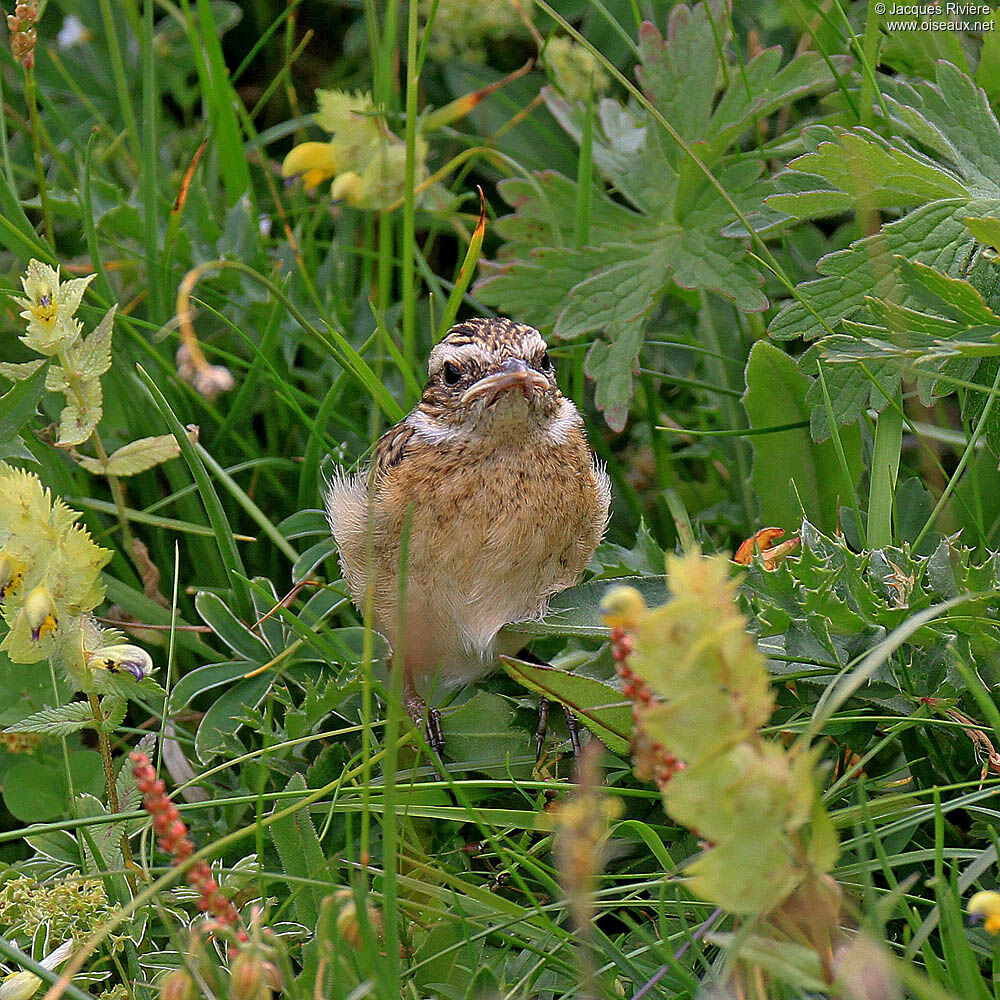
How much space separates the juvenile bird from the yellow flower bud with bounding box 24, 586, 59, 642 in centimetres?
114

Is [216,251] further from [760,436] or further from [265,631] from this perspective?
[760,436]

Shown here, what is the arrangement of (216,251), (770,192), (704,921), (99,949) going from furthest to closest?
1. (216,251)
2. (770,192)
3. (99,949)
4. (704,921)

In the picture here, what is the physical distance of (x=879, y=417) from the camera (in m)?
3.62

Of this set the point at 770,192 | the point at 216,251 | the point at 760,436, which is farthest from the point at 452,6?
the point at 760,436

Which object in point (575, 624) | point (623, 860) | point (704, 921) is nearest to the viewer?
point (704, 921)

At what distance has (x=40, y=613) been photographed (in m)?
2.45

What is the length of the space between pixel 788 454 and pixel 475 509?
102cm

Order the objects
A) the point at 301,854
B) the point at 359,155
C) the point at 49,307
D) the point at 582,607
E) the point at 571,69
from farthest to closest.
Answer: the point at 571,69, the point at 359,155, the point at 582,607, the point at 49,307, the point at 301,854

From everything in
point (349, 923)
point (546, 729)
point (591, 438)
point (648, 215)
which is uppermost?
point (648, 215)

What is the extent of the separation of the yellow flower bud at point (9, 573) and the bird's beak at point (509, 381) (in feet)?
4.88

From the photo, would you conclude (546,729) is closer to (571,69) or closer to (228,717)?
(228,717)

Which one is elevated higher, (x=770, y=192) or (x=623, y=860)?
(x=770, y=192)

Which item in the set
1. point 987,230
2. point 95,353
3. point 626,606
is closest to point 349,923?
point 626,606

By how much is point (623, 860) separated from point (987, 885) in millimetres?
863
